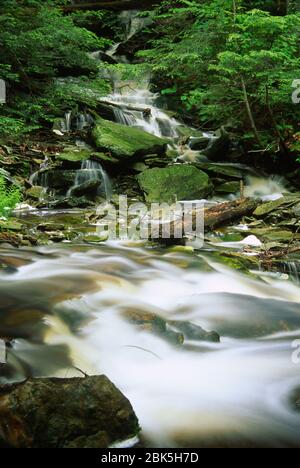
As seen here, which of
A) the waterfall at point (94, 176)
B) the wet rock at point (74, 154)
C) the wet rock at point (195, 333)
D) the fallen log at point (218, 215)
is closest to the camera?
the wet rock at point (195, 333)

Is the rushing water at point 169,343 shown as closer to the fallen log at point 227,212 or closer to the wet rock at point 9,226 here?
the wet rock at point 9,226

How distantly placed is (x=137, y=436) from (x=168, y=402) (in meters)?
0.45

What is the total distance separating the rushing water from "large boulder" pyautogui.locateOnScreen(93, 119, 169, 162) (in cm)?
566

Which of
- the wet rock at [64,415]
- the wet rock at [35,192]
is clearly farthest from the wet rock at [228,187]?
the wet rock at [64,415]

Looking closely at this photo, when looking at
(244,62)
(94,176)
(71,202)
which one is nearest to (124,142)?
(94,176)

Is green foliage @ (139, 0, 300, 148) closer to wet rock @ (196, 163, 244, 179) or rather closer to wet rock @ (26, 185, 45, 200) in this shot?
wet rock @ (196, 163, 244, 179)

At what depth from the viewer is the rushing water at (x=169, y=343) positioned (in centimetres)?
257

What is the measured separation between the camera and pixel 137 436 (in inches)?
89.8

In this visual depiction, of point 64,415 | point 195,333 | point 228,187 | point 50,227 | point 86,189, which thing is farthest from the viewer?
point 228,187

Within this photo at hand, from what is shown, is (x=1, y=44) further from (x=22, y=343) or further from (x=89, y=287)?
(x=22, y=343)

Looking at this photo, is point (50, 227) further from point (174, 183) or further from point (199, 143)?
point (199, 143)

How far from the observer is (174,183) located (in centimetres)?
1002

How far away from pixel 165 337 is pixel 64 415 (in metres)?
1.51

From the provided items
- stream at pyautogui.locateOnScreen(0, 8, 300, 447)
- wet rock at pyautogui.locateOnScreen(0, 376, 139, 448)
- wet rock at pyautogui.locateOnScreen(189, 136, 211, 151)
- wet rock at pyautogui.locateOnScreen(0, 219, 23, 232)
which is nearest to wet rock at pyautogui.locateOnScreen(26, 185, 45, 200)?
wet rock at pyautogui.locateOnScreen(0, 219, 23, 232)
